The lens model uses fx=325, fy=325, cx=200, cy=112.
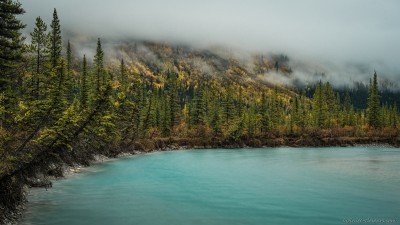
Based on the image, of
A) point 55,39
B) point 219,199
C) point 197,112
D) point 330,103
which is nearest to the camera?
point 219,199

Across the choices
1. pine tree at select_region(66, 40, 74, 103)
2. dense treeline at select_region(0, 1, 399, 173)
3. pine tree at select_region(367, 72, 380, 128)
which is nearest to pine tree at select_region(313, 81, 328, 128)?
dense treeline at select_region(0, 1, 399, 173)

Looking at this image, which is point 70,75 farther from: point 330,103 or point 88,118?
point 330,103

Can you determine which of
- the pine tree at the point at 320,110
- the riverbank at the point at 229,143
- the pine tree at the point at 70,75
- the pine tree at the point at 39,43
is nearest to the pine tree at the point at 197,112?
the riverbank at the point at 229,143

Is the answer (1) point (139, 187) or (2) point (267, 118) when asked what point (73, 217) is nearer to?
(1) point (139, 187)

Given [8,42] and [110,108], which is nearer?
[110,108]

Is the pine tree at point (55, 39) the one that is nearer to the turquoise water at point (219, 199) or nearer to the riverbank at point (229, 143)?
the riverbank at point (229, 143)

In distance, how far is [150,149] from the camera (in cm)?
6788

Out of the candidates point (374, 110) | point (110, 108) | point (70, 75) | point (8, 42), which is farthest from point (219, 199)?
point (374, 110)

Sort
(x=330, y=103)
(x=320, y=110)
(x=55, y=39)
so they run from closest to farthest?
(x=55, y=39), (x=320, y=110), (x=330, y=103)

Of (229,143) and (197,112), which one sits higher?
(197,112)

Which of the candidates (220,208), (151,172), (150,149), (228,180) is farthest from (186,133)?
(220,208)

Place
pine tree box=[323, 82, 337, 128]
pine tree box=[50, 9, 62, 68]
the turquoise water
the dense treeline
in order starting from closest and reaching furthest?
the turquoise water
the dense treeline
pine tree box=[50, 9, 62, 68]
pine tree box=[323, 82, 337, 128]

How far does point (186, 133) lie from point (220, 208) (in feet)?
225

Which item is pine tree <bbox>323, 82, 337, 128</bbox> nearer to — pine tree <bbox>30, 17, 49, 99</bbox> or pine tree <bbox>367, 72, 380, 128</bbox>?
pine tree <bbox>367, 72, 380, 128</bbox>
